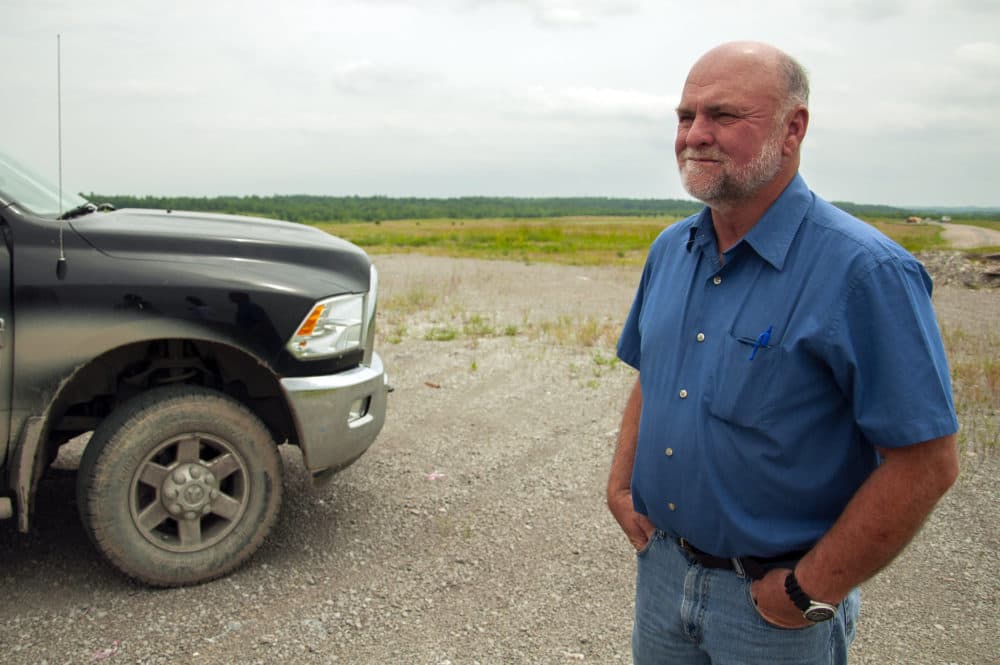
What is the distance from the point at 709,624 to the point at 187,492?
2667 millimetres

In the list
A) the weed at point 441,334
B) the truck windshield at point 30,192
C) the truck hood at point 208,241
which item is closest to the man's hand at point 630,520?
the truck hood at point 208,241

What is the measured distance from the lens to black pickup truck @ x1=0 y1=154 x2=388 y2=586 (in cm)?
360

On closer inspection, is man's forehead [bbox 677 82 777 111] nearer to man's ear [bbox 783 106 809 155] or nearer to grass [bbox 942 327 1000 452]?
man's ear [bbox 783 106 809 155]

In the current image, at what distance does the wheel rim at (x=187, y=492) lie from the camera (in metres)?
3.81

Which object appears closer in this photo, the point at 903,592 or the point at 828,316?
the point at 828,316

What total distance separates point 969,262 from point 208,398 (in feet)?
74.8

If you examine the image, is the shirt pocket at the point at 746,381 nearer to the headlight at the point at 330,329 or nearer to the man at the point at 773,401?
the man at the point at 773,401

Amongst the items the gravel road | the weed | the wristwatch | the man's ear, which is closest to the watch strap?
the wristwatch

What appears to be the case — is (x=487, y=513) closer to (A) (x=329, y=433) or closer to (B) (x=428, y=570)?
(B) (x=428, y=570)

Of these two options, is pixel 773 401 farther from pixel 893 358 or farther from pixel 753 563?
pixel 753 563

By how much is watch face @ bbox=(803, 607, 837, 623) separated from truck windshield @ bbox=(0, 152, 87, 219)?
3.50 m

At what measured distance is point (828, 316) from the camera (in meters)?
1.75

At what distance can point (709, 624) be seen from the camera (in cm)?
196

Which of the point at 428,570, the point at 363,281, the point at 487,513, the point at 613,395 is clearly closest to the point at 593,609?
the point at 428,570
